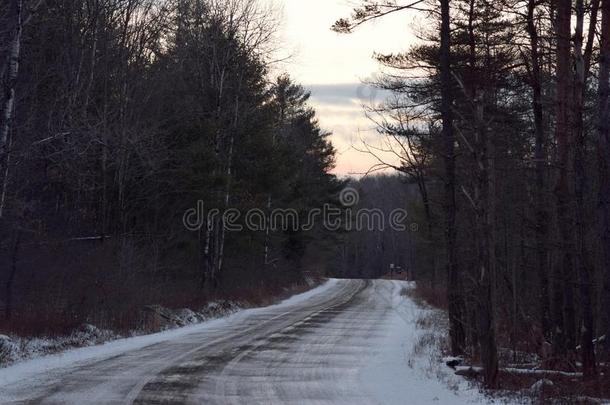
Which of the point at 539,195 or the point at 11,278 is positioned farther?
the point at 11,278

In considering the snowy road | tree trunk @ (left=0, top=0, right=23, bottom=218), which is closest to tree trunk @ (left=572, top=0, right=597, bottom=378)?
the snowy road

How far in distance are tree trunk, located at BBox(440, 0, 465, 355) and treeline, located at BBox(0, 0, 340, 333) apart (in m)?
7.62

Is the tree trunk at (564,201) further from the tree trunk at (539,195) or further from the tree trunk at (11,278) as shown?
the tree trunk at (11,278)

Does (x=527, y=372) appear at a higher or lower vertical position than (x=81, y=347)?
higher

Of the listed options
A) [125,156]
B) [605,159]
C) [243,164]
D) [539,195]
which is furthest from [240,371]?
[243,164]

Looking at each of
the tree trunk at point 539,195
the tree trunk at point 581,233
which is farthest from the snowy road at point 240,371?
the tree trunk at point 539,195

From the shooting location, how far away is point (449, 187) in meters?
14.0

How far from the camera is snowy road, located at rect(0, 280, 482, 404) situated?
31.5ft

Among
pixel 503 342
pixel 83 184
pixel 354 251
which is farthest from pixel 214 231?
pixel 354 251

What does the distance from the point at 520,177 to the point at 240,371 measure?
8405 mm

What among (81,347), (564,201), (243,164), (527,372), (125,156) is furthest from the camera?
(243,164)

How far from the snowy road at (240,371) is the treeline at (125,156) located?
2.68m

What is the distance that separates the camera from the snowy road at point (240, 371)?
9609mm

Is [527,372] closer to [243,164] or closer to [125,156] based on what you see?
[125,156]
